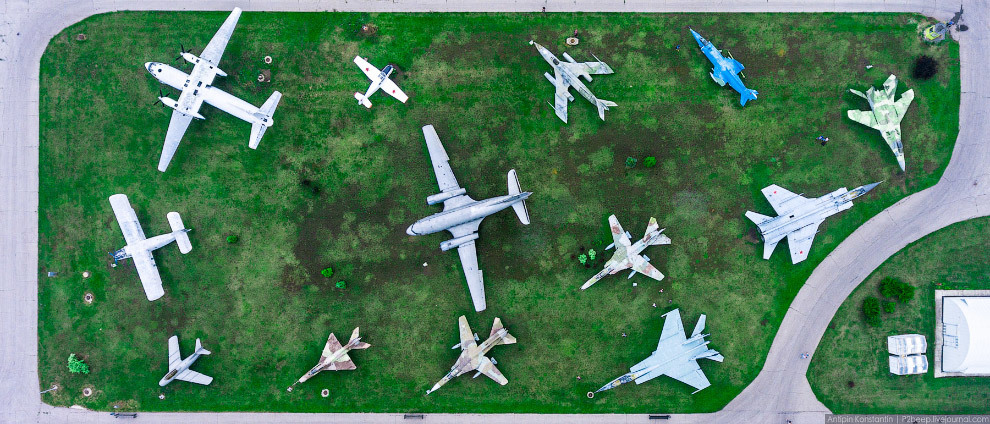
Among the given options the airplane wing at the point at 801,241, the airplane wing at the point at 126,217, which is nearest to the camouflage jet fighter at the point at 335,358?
the airplane wing at the point at 126,217

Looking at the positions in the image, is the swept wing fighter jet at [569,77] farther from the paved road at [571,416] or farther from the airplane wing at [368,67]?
the airplane wing at [368,67]

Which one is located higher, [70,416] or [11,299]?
[11,299]

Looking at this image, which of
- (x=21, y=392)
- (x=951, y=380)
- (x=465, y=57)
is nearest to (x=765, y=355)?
(x=951, y=380)

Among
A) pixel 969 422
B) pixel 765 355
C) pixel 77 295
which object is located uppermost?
pixel 969 422

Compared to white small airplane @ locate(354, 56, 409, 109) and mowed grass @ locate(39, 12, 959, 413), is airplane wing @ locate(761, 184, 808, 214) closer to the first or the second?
mowed grass @ locate(39, 12, 959, 413)

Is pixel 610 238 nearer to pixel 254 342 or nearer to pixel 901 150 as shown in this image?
pixel 901 150

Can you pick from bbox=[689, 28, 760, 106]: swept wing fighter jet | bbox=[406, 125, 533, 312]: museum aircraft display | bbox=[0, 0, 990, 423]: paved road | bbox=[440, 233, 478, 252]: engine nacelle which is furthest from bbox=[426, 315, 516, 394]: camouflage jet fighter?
bbox=[689, 28, 760, 106]: swept wing fighter jet

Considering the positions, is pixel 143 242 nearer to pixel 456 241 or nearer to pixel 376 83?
pixel 376 83
